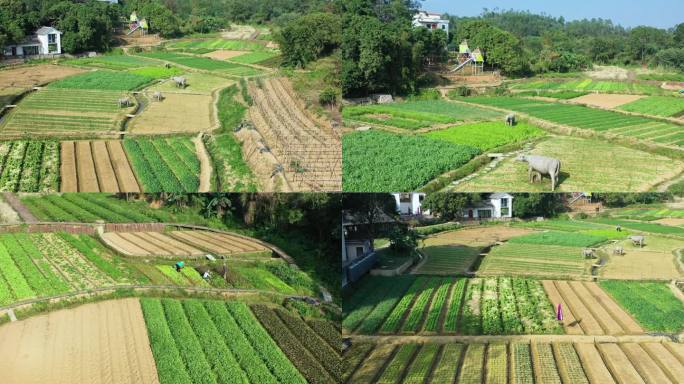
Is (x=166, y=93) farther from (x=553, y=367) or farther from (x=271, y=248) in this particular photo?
(x=553, y=367)

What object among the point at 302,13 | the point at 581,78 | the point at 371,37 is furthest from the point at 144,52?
the point at 581,78

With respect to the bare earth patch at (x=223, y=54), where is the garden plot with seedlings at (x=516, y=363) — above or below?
below

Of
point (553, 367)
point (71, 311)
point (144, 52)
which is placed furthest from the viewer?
point (144, 52)

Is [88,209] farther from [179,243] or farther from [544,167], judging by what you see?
[544,167]

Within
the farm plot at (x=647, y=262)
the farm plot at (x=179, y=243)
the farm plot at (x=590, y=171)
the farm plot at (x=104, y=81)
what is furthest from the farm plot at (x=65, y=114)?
the farm plot at (x=647, y=262)

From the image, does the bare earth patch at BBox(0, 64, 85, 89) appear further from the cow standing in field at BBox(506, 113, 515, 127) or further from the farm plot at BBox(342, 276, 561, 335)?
the cow standing in field at BBox(506, 113, 515, 127)

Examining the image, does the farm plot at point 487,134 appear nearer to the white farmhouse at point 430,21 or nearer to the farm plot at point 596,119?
the farm plot at point 596,119

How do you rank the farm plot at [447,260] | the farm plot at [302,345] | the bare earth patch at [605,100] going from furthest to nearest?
the bare earth patch at [605,100]
the farm plot at [447,260]
the farm plot at [302,345]
